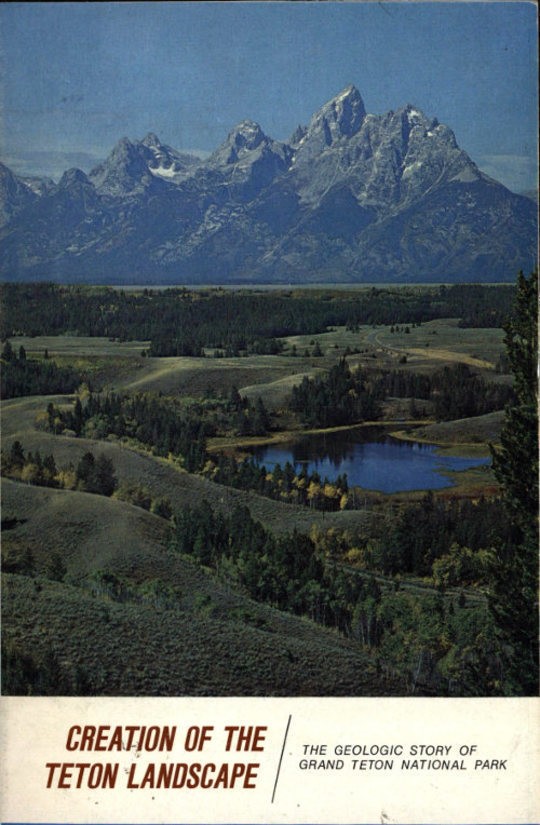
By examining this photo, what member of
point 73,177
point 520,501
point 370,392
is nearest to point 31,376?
point 73,177

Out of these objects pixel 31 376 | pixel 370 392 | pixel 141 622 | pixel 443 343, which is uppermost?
pixel 443 343

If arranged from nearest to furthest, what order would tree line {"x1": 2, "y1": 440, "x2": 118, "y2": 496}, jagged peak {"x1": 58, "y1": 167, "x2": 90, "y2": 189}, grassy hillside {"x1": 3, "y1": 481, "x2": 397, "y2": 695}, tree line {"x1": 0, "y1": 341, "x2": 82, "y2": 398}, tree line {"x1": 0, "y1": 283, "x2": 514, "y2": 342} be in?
grassy hillside {"x1": 3, "y1": 481, "x2": 397, "y2": 695} → tree line {"x1": 2, "y1": 440, "x2": 118, "y2": 496} → tree line {"x1": 0, "y1": 341, "x2": 82, "y2": 398} → jagged peak {"x1": 58, "y1": 167, "x2": 90, "y2": 189} → tree line {"x1": 0, "y1": 283, "x2": 514, "y2": 342}

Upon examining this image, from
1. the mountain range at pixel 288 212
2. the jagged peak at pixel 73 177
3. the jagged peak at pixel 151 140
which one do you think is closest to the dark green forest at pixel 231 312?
the mountain range at pixel 288 212

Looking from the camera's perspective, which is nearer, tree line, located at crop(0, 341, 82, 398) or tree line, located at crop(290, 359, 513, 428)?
tree line, located at crop(0, 341, 82, 398)

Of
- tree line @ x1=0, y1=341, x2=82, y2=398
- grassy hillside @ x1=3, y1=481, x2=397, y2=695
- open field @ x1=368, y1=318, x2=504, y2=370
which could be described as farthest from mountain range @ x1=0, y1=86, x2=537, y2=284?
grassy hillside @ x1=3, y1=481, x2=397, y2=695

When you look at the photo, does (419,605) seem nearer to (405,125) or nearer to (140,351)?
(140,351)

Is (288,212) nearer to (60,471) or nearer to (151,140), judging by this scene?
(151,140)

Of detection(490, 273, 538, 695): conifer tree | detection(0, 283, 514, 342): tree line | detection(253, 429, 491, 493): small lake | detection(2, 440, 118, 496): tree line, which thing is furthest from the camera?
detection(0, 283, 514, 342): tree line

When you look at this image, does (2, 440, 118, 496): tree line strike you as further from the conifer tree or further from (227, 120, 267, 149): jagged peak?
the conifer tree
